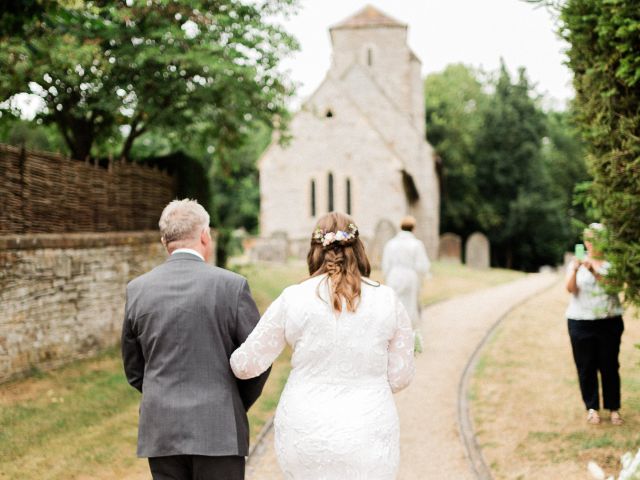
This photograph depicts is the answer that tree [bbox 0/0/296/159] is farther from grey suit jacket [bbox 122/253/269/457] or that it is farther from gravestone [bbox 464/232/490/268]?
gravestone [bbox 464/232/490/268]

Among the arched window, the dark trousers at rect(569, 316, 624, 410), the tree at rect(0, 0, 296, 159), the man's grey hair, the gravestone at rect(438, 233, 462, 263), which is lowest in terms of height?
the gravestone at rect(438, 233, 462, 263)

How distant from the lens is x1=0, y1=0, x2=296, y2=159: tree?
37.7 ft

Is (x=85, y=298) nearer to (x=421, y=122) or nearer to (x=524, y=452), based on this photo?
(x=524, y=452)

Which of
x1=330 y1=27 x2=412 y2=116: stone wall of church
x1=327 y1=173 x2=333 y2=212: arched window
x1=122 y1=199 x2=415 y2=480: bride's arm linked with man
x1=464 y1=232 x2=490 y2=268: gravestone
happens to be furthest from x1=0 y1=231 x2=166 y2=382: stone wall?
x1=330 y1=27 x2=412 y2=116: stone wall of church

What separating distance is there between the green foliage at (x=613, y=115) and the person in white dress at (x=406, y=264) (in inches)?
212

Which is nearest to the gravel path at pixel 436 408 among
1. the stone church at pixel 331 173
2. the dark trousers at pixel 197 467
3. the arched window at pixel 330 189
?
the dark trousers at pixel 197 467

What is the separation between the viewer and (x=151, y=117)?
13.9 m

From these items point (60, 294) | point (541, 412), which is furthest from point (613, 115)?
point (60, 294)

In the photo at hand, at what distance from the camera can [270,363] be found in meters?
3.57

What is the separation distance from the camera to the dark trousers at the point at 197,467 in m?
3.49


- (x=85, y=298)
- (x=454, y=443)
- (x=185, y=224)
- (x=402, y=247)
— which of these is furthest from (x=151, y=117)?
(x=185, y=224)

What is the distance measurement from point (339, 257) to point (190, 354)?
0.85 metres

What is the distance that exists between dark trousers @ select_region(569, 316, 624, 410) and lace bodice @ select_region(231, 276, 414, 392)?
420 cm

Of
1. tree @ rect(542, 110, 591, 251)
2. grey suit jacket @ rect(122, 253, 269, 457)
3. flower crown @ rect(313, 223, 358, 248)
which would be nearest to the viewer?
grey suit jacket @ rect(122, 253, 269, 457)
